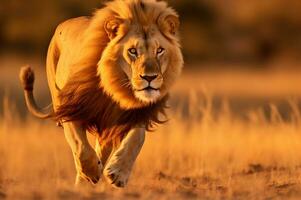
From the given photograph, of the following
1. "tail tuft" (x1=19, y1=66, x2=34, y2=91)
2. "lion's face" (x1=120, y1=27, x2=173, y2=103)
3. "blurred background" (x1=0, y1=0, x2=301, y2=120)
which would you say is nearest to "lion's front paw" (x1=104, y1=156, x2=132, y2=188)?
"lion's face" (x1=120, y1=27, x2=173, y2=103)

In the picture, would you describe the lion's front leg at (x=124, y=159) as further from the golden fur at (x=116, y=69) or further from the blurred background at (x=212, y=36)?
the blurred background at (x=212, y=36)

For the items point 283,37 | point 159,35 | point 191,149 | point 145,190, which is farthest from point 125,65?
point 283,37

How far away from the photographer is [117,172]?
739cm

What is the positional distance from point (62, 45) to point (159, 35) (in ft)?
4.40

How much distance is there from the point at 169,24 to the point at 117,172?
1129 mm

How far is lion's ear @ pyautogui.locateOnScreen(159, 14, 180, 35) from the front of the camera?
7426mm

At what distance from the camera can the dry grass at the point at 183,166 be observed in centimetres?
707

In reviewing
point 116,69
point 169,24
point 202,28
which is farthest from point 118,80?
point 202,28

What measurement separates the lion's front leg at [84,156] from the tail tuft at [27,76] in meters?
1.19

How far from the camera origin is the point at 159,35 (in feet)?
24.2

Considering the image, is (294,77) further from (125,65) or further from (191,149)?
(125,65)

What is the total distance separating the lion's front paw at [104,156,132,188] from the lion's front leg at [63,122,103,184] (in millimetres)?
126

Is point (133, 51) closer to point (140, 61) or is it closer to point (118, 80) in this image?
point (140, 61)

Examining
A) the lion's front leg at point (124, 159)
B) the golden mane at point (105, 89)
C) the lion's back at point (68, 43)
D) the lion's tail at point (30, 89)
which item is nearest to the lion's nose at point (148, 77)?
the golden mane at point (105, 89)
